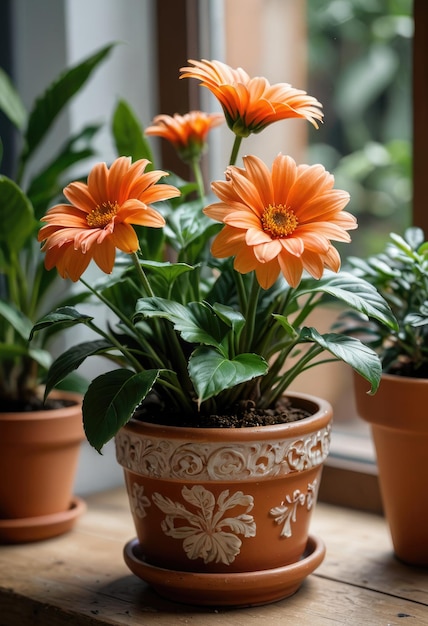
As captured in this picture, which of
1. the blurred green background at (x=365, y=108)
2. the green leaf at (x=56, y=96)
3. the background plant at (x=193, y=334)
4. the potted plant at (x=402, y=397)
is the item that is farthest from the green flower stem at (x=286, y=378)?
the green leaf at (x=56, y=96)

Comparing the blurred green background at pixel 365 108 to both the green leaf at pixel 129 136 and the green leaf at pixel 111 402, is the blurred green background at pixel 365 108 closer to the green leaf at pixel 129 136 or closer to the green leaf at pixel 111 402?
the green leaf at pixel 129 136

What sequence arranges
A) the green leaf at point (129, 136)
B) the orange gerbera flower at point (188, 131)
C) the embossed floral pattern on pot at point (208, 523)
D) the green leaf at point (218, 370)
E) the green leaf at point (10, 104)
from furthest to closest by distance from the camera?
the green leaf at point (10, 104) → the green leaf at point (129, 136) → the orange gerbera flower at point (188, 131) → the embossed floral pattern on pot at point (208, 523) → the green leaf at point (218, 370)

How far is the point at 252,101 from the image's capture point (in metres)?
0.88

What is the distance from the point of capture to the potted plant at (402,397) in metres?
0.98

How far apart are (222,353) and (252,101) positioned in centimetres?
25

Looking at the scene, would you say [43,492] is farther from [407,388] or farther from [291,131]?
[291,131]

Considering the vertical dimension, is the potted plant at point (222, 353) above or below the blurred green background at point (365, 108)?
below

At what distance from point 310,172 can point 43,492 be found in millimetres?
606

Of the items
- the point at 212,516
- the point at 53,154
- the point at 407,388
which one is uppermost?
the point at 53,154

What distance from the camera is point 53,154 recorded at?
151 centimetres

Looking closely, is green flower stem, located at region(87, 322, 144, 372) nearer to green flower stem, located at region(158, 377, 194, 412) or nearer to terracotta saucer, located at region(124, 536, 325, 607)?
green flower stem, located at region(158, 377, 194, 412)

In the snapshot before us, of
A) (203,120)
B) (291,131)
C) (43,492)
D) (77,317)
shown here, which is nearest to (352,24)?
(291,131)

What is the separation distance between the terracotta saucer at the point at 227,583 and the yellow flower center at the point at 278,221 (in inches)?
14.1

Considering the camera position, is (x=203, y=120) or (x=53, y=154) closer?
(x=203, y=120)
